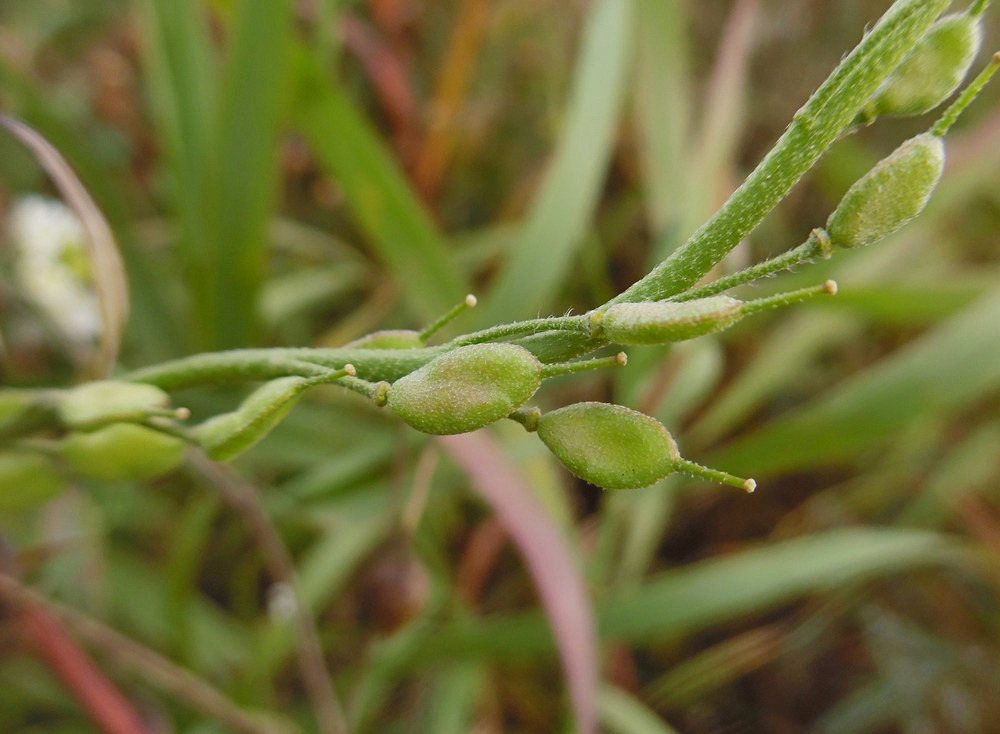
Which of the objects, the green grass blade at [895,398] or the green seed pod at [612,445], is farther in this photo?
the green grass blade at [895,398]

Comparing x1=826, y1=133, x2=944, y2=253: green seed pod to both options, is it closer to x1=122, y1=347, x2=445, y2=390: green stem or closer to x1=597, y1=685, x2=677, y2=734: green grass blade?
x1=122, y1=347, x2=445, y2=390: green stem

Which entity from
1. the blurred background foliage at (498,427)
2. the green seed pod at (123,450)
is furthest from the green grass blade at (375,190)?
the green seed pod at (123,450)

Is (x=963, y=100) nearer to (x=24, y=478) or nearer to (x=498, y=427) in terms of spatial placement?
(x=24, y=478)

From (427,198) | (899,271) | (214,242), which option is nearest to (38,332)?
(214,242)

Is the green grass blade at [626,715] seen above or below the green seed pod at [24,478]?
below

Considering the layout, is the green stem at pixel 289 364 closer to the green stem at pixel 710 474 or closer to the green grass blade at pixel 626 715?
the green stem at pixel 710 474

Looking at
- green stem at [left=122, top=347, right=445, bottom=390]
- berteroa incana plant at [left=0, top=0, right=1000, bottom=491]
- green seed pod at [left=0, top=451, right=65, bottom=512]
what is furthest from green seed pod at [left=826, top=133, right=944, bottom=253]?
green seed pod at [left=0, top=451, right=65, bottom=512]

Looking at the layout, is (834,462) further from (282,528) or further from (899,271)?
(282,528)

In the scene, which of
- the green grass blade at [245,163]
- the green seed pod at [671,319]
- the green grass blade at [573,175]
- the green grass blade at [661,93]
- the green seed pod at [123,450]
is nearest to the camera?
the green seed pod at [671,319]
